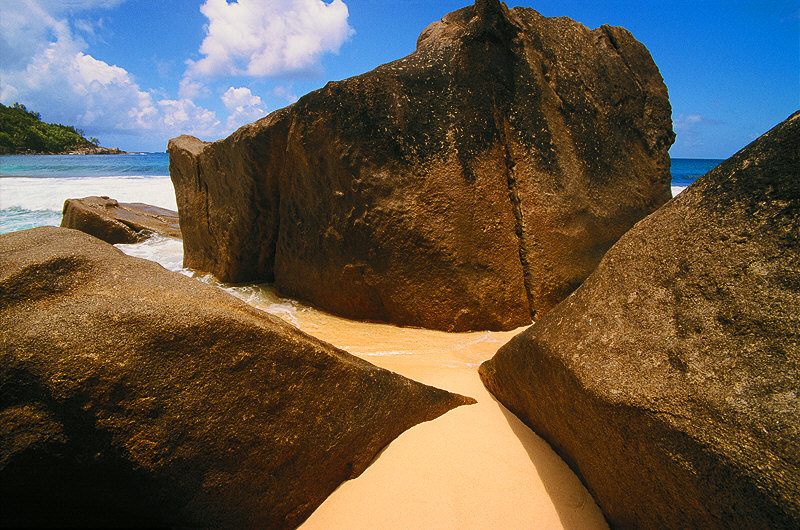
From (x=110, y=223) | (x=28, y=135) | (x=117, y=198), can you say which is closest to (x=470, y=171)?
(x=110, y=223)

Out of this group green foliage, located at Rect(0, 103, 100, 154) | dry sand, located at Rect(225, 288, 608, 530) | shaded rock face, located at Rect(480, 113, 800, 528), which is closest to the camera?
shaded rock face, located at Rect(480, 113, 800, 528)

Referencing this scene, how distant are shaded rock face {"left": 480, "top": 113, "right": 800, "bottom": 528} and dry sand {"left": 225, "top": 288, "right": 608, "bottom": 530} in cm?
10

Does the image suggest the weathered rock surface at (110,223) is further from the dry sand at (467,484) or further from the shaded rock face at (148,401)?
the dry sand at (467,484)

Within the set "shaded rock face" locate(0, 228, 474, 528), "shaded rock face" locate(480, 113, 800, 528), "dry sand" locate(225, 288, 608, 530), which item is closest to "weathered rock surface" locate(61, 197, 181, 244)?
"shaded rock face" locate(0, 228, 474, 528)

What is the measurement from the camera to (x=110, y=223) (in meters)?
7.40

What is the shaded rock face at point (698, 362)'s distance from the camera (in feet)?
3.18

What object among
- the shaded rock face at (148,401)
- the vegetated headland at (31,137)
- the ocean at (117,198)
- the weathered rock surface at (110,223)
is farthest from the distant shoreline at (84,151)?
the shaded rock face at (148,401)

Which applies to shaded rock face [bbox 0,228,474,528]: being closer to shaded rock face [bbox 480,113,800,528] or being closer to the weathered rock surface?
shaded rock face [bbox 480,113,800,528]

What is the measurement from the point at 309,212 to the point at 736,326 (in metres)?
2.92

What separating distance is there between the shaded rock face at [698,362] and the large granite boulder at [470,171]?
1.48 meters

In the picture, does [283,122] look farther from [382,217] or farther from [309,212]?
[382,217]

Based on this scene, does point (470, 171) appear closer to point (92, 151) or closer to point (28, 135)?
point (28, 135)

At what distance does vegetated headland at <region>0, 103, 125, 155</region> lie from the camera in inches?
1665

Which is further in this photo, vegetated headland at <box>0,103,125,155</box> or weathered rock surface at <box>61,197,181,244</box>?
vegetated headland at <box>0,103,125,155</box>
